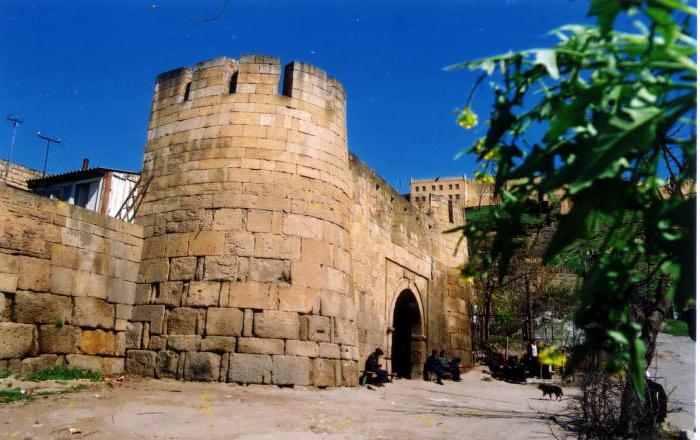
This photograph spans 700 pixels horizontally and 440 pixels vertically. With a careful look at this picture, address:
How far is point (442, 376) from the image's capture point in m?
13.6

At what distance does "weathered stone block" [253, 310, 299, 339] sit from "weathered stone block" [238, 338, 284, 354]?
0.09m

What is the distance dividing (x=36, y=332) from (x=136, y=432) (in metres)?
3.31

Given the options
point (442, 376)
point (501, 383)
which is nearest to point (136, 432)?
point (442, 376)

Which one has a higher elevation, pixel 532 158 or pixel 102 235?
pixel 102 235

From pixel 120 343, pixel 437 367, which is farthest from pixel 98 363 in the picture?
pixel 437 367

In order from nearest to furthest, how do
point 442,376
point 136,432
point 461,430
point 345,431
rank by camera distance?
point 136,432
point 345,431
point 461,430
point 442,376

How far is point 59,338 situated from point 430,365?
8582 millimetres

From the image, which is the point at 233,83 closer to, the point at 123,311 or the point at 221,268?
the point at 221,268

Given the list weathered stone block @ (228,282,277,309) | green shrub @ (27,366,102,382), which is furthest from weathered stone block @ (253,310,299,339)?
green shrub @ (27,366,102,382)

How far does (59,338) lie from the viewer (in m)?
8.07

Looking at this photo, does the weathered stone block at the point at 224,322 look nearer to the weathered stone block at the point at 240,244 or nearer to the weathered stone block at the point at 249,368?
the weathered stone block at the point at 249,368

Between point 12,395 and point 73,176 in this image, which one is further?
point 73,176

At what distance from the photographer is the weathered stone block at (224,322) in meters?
8.25

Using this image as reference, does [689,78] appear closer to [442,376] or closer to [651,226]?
[651,226]
